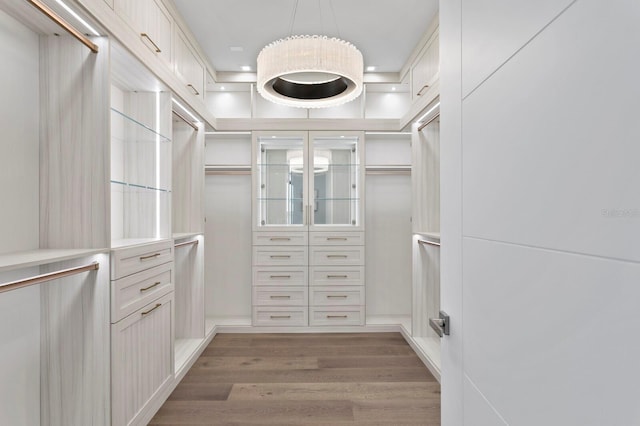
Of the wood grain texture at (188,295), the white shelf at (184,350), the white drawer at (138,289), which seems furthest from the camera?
the wood grain texture at (188,295)

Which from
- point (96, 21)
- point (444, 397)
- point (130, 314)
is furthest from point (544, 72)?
point (130, 314)

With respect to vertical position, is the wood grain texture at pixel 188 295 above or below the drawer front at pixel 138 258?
below

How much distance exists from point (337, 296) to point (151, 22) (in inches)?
115

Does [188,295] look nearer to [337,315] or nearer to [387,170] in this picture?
[337,315]

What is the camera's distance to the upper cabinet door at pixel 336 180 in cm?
380

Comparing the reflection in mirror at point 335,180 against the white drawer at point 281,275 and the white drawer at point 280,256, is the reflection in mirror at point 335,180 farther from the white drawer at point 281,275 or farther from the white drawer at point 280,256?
the white drawer at point 281,275

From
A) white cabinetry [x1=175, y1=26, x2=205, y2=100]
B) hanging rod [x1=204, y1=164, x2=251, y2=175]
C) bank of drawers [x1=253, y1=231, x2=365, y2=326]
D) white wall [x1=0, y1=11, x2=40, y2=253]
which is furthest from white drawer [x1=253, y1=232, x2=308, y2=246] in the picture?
white wall [x1=0, y1=11, x2=40, y2=253]

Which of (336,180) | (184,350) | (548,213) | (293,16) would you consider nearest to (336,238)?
(336,180)

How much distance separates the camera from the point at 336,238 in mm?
3791

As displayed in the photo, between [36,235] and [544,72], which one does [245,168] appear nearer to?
[36,235]

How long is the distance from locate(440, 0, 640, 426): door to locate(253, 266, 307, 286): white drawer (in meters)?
3.02

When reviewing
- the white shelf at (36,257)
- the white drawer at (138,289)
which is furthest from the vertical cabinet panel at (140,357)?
the white shelf at (36,257)

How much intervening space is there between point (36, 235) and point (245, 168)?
242 cm

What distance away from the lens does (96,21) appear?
1595 mm
